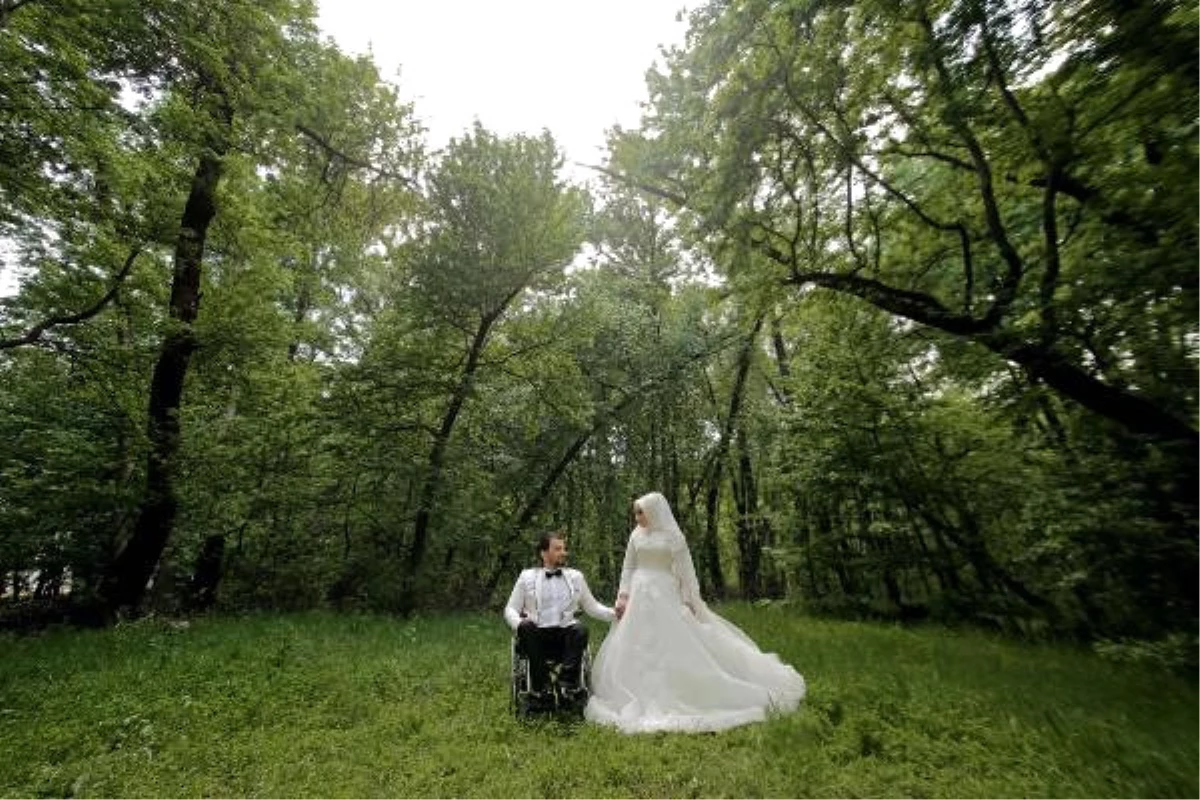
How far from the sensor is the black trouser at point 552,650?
6336 mm

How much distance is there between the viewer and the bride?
582cm

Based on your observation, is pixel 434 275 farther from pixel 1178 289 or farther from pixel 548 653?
pixel 1178 289

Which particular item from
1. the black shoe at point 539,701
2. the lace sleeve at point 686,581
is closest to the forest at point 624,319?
the lace sleeve at point 686,581

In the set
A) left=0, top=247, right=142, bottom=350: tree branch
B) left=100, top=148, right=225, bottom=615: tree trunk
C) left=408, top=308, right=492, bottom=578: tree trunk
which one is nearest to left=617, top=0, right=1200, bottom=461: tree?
left=408, top=308, right=492, bottom=578: tree trunk

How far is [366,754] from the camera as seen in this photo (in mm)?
5266

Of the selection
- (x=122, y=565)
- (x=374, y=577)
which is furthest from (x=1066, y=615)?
(x=122, y=565)

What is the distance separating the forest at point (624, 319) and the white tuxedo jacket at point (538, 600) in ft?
15.8

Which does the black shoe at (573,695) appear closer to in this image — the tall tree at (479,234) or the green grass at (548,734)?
the green grass at (548,734)

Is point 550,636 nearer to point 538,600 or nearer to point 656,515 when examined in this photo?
point 538,600

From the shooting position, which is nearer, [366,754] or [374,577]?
[366,754]

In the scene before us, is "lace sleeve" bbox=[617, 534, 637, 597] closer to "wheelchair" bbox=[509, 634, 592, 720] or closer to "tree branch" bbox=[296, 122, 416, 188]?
"wheelchair" bbox=[509, 634, 592, 720]

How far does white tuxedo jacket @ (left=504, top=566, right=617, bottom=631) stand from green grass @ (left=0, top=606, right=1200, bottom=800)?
1.03 m

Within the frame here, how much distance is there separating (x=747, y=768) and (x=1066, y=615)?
812cm

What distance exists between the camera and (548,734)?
562cm
